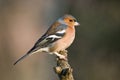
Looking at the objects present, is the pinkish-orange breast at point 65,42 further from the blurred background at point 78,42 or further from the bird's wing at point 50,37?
the blurred background at point 78,42

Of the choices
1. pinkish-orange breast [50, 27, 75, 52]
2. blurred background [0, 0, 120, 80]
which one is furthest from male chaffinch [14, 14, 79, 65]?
blurred background [0, 0, 120, 80]

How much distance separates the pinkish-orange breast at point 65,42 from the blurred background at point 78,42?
4479 mm

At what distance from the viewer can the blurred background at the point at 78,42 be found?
651 inches

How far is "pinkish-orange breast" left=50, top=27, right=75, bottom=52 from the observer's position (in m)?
11.2

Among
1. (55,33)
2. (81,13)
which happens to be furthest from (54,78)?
(55,33)

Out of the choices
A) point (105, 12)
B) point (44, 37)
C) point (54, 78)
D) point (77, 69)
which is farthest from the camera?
point (54, 78)

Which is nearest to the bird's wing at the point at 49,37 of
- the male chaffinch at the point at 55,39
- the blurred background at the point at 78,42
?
the male chaffinch at the point at 55,39

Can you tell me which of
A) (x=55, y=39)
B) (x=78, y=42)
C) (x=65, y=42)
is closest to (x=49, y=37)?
(x=55, y=39)

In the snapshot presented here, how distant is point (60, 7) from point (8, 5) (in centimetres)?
214

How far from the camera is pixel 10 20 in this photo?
79.2 feet

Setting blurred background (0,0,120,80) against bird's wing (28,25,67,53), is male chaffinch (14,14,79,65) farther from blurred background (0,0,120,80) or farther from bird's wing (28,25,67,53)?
blurred background (0,0,120,80)

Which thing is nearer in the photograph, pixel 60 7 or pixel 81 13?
pixel 81 13

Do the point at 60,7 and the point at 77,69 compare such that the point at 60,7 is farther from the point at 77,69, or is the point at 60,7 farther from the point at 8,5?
the point at 77,69

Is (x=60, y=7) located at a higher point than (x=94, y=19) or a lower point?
lower
